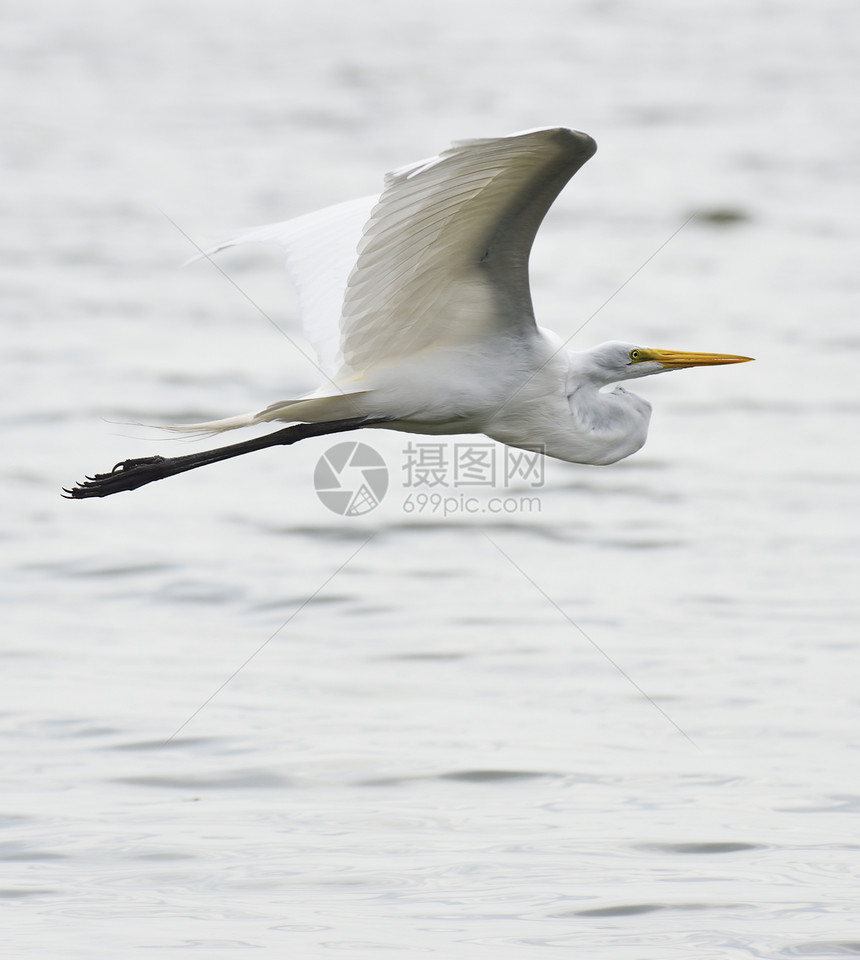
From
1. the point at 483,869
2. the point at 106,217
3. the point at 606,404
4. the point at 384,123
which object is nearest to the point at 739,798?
the point at 483,869

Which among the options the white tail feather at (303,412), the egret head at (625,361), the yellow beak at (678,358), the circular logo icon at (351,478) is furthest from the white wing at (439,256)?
the circular logo icon at (351,478)

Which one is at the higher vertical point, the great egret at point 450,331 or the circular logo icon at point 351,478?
the great egret at point 450,331

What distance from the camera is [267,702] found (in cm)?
835

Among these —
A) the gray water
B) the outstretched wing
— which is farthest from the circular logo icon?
the outstretched wing

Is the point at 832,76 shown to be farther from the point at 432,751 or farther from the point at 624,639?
the point at 432,751

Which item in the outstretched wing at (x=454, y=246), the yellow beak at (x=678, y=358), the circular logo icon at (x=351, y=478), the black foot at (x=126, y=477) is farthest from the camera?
the circular logo icon at (x=351, y=478)

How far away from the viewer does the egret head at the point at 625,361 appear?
636cm

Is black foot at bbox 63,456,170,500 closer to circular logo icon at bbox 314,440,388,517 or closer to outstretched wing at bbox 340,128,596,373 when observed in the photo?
outstretched wing at bbox 340,128,596,373

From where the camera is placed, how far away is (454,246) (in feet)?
18.1

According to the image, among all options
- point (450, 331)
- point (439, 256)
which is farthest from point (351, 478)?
point (439, 256)

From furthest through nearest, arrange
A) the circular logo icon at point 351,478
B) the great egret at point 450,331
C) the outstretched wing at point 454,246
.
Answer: the circular logo icon at point 351,478 → the great egret at point 450,331 → the outstretched wing at point 454,246

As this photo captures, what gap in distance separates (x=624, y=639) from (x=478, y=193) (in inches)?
179

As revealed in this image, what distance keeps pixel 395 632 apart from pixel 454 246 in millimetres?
4141

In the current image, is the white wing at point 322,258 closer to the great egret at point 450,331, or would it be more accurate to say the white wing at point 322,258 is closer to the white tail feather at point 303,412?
the great egret at point 450,331
